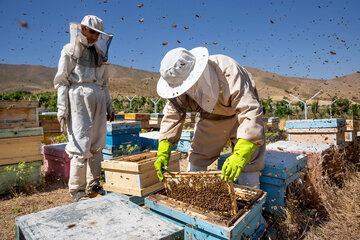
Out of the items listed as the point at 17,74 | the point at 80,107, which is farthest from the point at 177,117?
the point at 17,74

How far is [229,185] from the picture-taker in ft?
5.81

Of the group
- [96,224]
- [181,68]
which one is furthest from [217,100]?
[96,224]

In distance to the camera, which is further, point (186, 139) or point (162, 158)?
point (186, 139)

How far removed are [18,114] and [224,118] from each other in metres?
3.62

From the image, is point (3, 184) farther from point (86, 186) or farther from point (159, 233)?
point (159, 233)

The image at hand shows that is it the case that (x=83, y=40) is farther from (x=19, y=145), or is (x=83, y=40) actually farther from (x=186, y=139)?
(x=186, y=139)

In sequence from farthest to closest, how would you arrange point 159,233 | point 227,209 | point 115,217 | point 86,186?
point 86,186
point 227,209
point 115,217
point 159,233

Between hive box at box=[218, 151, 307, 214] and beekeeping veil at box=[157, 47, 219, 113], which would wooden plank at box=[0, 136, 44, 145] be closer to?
beekeeping veil at box=[157, 47, 219, 113]

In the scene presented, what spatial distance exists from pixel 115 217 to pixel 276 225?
2.02m

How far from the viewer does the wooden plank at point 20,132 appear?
3.71m

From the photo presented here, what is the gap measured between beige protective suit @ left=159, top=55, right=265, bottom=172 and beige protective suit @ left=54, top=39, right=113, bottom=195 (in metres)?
1.26

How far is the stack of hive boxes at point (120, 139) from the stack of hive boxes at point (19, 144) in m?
1.23

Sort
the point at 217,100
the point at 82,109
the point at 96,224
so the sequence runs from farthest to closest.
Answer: the point at 82,109 → the point at 217,100 → the point at 96,224

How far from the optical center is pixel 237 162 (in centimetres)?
187
